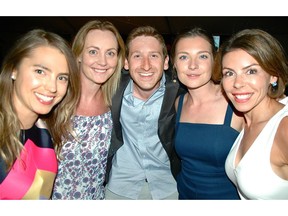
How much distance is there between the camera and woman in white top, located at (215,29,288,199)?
161 centimetres

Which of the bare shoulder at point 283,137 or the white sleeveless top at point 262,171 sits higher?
the bare shoulder at point 283,137

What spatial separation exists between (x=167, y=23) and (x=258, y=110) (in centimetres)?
500

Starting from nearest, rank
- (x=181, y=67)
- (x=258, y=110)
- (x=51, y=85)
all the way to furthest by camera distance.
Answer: (x=51, y=85) → (x=258, y=110) → (x=181, y=67)

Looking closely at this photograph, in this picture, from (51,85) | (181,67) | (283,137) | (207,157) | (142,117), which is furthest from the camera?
(142,117)

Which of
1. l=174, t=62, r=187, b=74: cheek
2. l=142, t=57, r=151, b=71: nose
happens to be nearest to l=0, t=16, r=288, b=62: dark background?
l=142, t=57, r=151, b=71: nose

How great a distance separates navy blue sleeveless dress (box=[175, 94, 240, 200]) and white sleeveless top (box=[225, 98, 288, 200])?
1.10ft

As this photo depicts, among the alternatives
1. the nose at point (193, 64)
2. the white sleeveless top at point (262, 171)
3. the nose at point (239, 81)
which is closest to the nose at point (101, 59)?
the nose at point (193, 64)

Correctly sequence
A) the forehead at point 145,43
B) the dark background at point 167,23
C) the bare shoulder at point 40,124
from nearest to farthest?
the bare shoulder at point 40,124 < the forehead at point 145,43 < the dark background at point 167,23

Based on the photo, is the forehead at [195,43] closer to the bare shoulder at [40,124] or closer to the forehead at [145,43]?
the forehead at [145,43]

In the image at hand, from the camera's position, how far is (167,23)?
647cm

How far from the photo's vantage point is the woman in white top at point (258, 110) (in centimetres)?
161

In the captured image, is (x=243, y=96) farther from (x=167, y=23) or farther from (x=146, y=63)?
(x=167, y=23)

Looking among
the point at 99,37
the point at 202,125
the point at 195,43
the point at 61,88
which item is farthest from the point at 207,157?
the point at 99,37

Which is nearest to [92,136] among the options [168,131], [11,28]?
[168,131]
